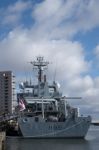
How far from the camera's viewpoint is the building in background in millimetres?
184500

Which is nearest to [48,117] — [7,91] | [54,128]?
[54,128]

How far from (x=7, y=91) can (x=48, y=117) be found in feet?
322

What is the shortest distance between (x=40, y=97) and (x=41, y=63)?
10.1 metres

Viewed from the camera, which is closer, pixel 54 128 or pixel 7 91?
pixel 54 128

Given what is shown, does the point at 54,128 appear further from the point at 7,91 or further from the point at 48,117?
the point at 7,91

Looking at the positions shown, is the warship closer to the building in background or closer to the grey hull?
the grey hull

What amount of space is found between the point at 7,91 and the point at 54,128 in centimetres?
9991

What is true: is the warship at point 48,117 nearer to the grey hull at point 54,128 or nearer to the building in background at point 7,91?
the grey hull at point 54,128

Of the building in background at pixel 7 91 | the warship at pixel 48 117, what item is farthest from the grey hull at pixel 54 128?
the building in background at pixel 7 91

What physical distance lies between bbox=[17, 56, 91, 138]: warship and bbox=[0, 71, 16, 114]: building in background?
272ft

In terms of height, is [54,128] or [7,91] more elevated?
[7,91]

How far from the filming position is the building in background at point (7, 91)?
184 m

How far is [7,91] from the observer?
190750mm

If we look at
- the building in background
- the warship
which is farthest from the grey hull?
the building in background
